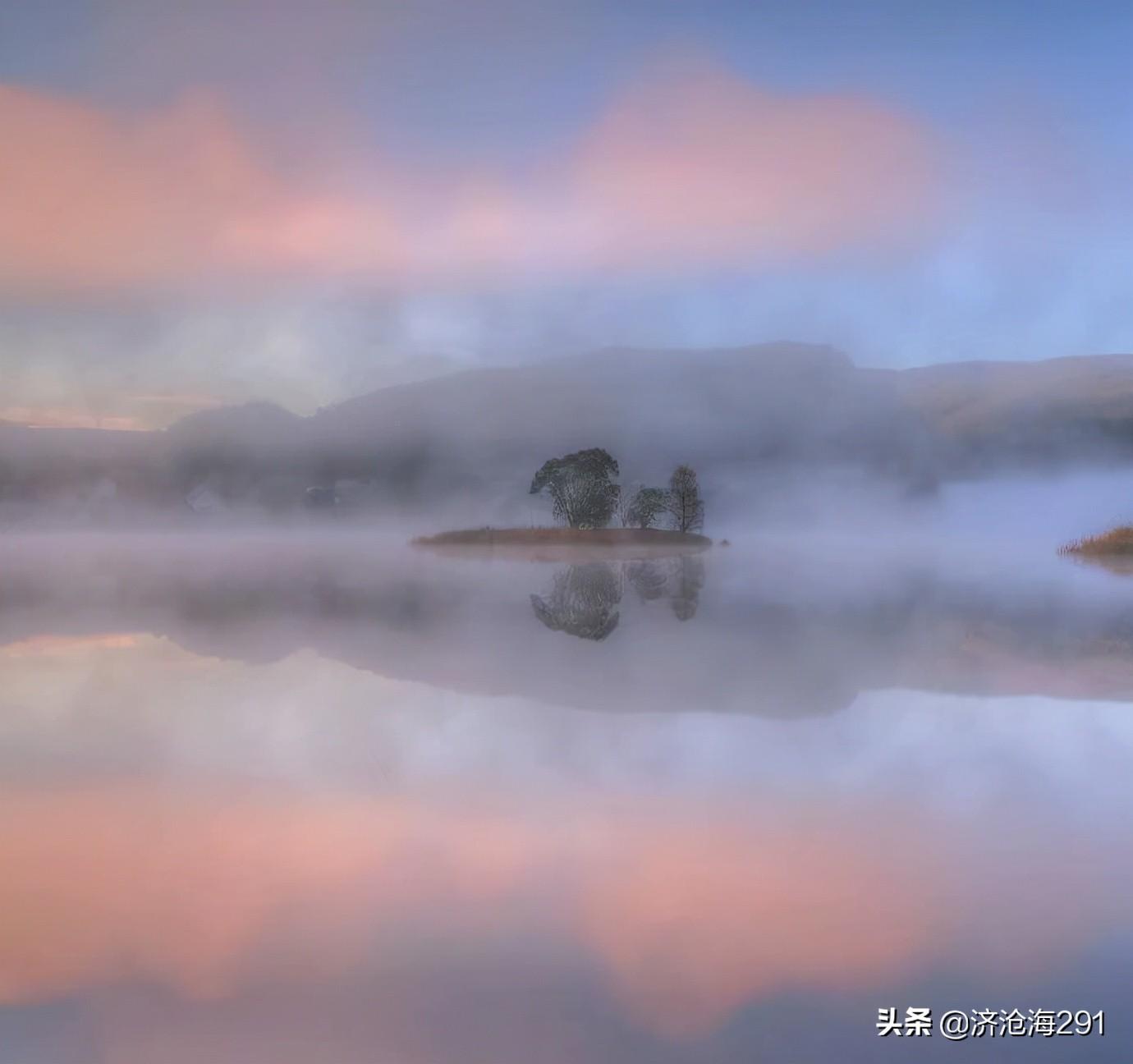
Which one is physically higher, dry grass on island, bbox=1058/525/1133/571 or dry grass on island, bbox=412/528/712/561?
dry grass on island, bbox=412/528/712/561

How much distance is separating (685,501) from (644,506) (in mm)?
1905

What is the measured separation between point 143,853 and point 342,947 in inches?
61.8

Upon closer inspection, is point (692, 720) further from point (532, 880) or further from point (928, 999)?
point (928, 999)

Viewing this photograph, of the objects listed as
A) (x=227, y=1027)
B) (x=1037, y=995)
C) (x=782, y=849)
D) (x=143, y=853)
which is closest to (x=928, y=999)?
(x=1037, y=995)

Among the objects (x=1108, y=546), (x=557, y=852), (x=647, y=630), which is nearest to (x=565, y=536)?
(x=1108, y=546)

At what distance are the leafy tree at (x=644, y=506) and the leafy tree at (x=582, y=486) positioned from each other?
1495mm

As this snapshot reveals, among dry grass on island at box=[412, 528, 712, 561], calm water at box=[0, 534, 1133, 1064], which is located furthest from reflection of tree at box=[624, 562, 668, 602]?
dry grass on island at box=[412, 528, 712, 561]

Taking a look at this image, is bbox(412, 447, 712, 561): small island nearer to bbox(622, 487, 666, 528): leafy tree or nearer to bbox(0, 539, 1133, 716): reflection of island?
bbox(622, 487, 666, 528): leafy tree

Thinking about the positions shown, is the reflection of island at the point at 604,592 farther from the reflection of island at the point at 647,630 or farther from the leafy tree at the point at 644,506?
the leafy tree at the point at 644,506

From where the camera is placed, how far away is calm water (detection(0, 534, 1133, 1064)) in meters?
3.32

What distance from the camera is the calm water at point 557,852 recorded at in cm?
332

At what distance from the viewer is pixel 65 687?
8812 mm

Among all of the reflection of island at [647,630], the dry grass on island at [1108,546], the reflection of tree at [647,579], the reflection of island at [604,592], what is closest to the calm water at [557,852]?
the reflection of island at [647,630]

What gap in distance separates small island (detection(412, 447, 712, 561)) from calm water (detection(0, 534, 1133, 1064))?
28864mm
